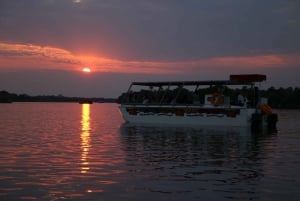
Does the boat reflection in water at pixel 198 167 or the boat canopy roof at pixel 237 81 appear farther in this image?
the boat canopy roof at pixel 237 81

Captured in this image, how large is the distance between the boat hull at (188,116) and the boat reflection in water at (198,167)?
46.0ft

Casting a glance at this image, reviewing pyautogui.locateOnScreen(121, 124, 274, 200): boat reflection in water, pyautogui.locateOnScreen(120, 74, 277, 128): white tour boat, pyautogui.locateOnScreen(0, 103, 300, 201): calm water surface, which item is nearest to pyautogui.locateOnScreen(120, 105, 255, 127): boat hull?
pyautogui.locateOnScreen(120, 74, 277, 128): white tour boat

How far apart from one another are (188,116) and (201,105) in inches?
80.0

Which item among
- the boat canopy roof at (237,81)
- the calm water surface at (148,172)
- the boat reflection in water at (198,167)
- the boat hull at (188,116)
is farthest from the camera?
the boat hull at (188,116)

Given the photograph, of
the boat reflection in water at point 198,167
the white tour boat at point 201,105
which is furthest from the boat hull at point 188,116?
the boat reflection in water at point 198,167

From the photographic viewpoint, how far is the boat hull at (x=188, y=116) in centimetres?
4175

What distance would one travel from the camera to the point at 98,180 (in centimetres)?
1430

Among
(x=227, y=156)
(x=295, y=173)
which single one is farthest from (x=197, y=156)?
(x=295, y=173)

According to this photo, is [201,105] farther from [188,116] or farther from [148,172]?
[148,172]

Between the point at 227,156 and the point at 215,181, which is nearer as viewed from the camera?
the point at 215,181

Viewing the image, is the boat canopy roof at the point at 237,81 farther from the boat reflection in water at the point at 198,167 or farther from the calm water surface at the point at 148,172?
the calm water surface at the point at 148,172

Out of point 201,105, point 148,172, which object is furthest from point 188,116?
point 148,172

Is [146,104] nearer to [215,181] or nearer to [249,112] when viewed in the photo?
[249,112]

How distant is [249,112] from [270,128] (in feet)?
10.7
